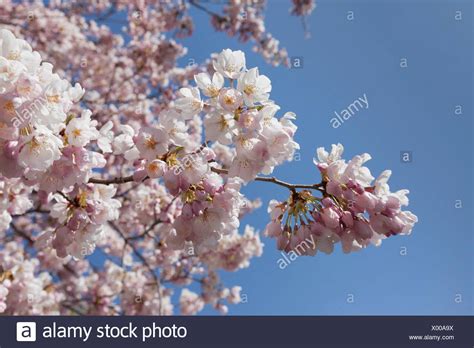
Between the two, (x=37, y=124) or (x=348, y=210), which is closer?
(x=37, y=124)

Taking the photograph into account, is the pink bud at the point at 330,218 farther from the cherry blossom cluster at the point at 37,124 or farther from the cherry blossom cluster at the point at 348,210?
the cherry blossom cluster at the point at 37,124

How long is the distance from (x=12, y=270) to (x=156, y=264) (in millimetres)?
2303

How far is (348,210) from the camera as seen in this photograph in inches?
Answer: 69.1

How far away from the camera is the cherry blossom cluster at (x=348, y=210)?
1712mm

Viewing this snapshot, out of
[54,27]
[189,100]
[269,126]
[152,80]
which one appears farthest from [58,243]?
[54,27]

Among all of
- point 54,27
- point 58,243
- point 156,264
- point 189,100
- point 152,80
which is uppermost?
point 54,27

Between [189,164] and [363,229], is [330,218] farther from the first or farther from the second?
[189,164]

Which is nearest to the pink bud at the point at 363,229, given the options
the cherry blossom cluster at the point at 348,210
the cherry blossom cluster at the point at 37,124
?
the cherry blossom cluster at the point at 348,210

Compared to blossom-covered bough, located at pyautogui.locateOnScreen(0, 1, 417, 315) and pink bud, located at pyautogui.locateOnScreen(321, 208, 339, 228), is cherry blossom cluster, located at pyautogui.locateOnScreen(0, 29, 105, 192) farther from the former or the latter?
pink bud, located at pyautogui.locateOnScreen(321, 208, 339, 228)

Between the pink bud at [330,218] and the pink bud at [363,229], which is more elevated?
the pink bud at [330,218]

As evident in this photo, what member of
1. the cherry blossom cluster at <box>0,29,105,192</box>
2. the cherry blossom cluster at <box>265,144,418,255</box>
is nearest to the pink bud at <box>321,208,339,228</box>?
the cherry blossom cluster at <box>265,144,418,255</box>

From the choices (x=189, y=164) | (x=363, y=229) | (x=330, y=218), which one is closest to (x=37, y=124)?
(x=189, y=164)

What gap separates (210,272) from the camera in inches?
254

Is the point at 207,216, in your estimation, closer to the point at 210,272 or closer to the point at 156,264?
the point at 156,264
